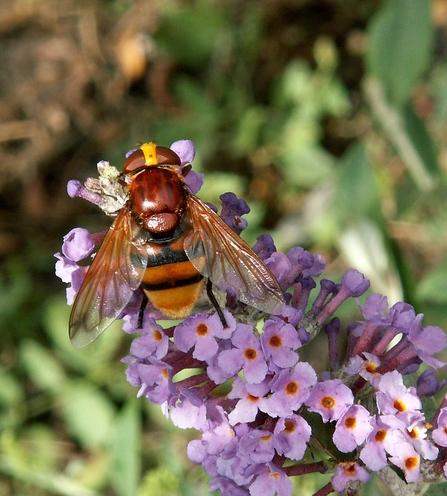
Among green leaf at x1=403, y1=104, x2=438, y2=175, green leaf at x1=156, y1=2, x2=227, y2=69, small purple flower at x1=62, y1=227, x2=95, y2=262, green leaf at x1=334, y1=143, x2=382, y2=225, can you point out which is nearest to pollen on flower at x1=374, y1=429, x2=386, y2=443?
small purple flower at x1=62, y1=227, x2=95, y2=262

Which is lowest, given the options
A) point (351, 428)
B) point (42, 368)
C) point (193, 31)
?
point (42, 368)

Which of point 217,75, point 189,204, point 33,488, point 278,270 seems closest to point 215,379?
point 278,270

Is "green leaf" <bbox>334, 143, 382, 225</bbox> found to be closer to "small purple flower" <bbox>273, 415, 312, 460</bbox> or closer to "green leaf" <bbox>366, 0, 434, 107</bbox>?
"green leaf" <bbox>366, 0, 434, 107</bbox>

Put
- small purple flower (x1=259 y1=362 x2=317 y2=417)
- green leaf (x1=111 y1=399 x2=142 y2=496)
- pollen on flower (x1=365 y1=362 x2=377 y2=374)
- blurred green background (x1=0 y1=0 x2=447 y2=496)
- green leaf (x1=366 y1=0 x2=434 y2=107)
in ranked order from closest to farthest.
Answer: small purple flower (x1=259 y1=362 x2=317 y2=417), pollen on flower (x1=365 y1=362 x2=377 y2=374), green leaf (x1=111 y1=399 x2=142 y2=496), green leaf (x1=366 y1=0 x2=434 y2=107), blurred green background (x1=0 y1=0 x2=447 y2=496)

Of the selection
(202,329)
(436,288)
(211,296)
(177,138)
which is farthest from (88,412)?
(202,329)

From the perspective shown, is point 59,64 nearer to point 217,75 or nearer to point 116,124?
point 116,124

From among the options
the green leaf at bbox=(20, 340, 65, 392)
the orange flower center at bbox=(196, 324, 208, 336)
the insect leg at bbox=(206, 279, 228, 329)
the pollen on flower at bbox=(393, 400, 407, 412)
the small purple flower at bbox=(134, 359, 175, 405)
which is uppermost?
the orange flower center at bbox=(196, 324, 208, 336)

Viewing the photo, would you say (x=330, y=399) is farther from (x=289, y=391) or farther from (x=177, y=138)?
(x=177, y=138)
